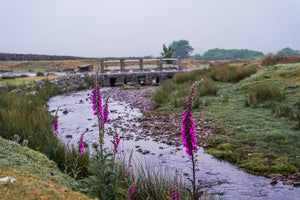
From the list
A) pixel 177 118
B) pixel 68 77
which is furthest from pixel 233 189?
pixel 68 77

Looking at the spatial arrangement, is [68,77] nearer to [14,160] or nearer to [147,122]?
[147,122]

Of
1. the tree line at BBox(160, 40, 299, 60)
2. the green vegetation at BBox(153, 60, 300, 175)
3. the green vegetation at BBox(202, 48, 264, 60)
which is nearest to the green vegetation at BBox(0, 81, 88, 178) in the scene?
the green vegetation at BBox(153, 60, 300, 175)

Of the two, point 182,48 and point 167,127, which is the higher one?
point 182,48

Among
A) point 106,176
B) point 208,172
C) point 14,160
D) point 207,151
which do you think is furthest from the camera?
point 207,151

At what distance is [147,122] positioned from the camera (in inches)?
443

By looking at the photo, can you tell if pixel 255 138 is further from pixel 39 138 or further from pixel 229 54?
pixel 229 54

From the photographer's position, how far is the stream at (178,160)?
17.4 feet

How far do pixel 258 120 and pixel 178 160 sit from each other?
3.82 meters

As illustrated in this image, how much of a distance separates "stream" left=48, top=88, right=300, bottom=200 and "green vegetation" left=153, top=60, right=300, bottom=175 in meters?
0.51

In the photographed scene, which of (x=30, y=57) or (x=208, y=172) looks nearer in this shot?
(x=208, y=172)

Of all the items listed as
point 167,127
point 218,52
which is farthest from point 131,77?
point 218,52

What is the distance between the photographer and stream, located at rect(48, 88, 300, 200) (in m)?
5.29

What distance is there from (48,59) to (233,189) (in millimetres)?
58864

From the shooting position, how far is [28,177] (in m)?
2.28
